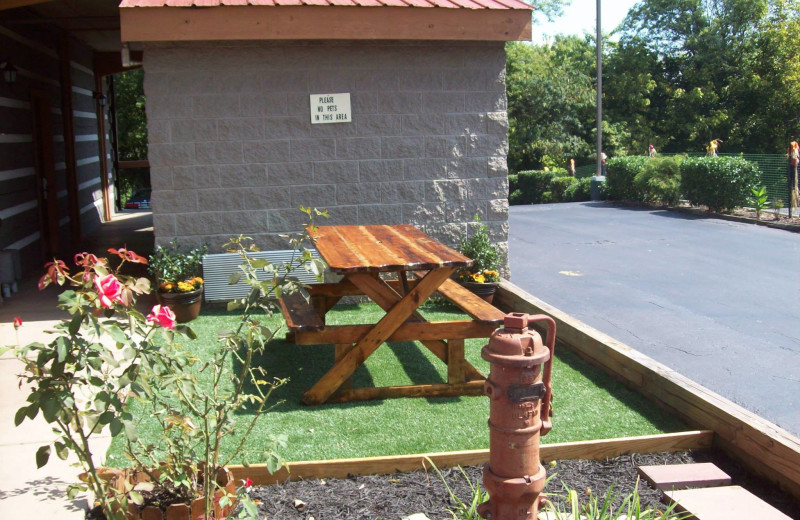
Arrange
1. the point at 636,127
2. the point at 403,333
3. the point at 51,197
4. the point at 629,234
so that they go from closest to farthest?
the point at 403,333 < the point at 51,197 < the point at 629,234 < the point at 636,127

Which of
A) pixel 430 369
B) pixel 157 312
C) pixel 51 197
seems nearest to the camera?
pixel 157 312

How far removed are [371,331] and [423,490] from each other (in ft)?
4.88

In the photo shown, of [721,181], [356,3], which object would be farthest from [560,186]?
[356,3]

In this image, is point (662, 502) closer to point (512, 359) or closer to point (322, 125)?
point (512, 359)

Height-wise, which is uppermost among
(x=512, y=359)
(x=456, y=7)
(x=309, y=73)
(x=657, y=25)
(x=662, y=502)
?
(x=657, y=25)

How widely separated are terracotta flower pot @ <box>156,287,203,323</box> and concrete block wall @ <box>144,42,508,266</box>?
29.6 inches

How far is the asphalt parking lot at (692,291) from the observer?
5.58 meters

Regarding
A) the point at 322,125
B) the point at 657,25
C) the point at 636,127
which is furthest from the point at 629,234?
the point at 657,25

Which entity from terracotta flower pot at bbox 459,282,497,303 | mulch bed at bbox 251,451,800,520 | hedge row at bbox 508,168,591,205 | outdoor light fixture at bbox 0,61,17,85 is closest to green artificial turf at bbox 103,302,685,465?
mulch bed at bbox 251,451,800,520

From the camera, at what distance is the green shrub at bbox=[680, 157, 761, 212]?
613 inches

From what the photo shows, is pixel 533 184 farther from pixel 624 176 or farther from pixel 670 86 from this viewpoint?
pixel 670 86

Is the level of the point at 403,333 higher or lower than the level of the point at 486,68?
lower

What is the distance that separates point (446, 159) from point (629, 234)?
250 inches

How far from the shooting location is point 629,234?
13172mm
